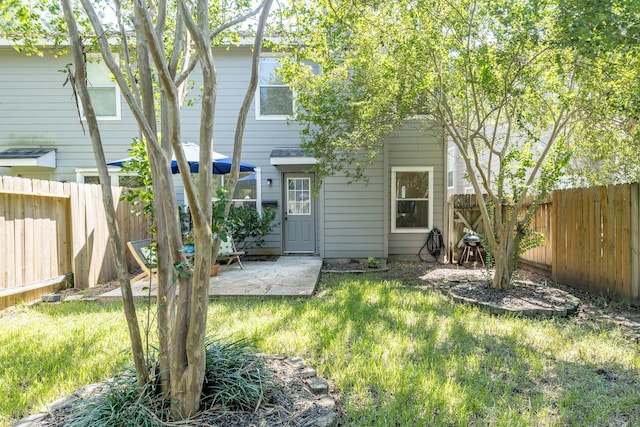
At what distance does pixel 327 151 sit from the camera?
6547 millimetres

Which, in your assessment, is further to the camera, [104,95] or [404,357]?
[104,95]

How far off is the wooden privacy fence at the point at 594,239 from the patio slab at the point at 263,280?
3956 millimetres

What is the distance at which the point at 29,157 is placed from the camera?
804 centimetres

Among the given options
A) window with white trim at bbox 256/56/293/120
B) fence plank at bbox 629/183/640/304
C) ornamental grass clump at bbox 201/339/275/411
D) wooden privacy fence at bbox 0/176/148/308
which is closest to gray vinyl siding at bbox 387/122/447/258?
window with white trim at bbox 256/56/293/120

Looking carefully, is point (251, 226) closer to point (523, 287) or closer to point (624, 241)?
point (523, 287)

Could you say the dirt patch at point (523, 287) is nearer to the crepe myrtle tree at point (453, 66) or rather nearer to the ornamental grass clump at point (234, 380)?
the crepe myrtle tree at point (453, 66)

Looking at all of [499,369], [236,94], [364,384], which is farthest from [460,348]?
[236,94]

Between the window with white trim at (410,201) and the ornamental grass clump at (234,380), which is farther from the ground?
the window with white trim at (410,201)

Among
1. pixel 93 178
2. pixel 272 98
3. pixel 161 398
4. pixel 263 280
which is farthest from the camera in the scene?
pixel 93 178

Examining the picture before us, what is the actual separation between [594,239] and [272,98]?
22.3 feet

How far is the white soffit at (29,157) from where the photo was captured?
7941 mm

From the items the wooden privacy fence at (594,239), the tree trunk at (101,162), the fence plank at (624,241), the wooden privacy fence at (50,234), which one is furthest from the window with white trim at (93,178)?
the fence plank at (624,241)

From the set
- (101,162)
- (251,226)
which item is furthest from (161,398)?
(251,226)

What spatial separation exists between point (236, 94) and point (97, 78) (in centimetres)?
320
